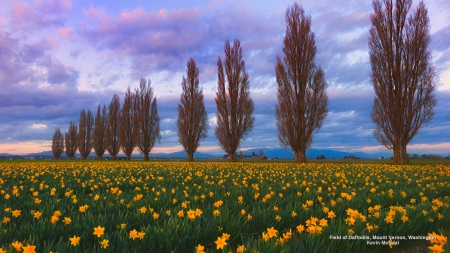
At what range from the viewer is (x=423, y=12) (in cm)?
2577

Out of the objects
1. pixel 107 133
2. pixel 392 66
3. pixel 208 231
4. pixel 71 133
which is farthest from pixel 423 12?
pixel 71 133

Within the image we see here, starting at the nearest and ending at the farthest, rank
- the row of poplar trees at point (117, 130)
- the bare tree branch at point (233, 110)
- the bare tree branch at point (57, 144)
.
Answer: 1. the bare tree branch at point (233, 110)
2. the row of poplar trees at point (117, 130)
3. the bare tree branch at point (57, 144)

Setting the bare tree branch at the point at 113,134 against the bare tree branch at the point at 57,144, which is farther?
the bare tree branch at the point at 57,144

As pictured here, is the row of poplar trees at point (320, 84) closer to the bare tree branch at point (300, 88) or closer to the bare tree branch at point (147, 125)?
the bare tree branch at point (300, 88)

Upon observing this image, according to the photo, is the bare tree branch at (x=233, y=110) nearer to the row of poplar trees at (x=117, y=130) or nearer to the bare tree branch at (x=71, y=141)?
the row of poplar trees at (x=117, y=130)

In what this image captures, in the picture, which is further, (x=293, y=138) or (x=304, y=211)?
(x=293, y=138)

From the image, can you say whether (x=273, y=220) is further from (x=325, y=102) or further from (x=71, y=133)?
(x=71, y=133)

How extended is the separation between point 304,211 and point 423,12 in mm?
29496

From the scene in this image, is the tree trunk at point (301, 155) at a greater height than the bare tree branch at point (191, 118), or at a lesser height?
lesser

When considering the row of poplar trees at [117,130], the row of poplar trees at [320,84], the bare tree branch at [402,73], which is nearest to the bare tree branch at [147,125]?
the row of poplar trees at [117,130]

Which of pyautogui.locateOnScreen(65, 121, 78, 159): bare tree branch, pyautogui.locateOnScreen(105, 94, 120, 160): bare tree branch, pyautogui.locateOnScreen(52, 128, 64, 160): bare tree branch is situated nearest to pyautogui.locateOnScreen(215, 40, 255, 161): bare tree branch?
pyautogui.locateOnScreen(105, 94, 120, 160): bare tree branch

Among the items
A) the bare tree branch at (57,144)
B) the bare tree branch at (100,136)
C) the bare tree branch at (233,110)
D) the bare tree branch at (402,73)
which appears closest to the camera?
the bare tree branch at (402,73)

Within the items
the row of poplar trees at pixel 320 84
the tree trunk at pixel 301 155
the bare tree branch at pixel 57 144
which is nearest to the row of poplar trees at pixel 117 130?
the bare tree branch at pixel 57 144

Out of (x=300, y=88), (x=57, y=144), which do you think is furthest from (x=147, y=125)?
(x=57, y=144)
